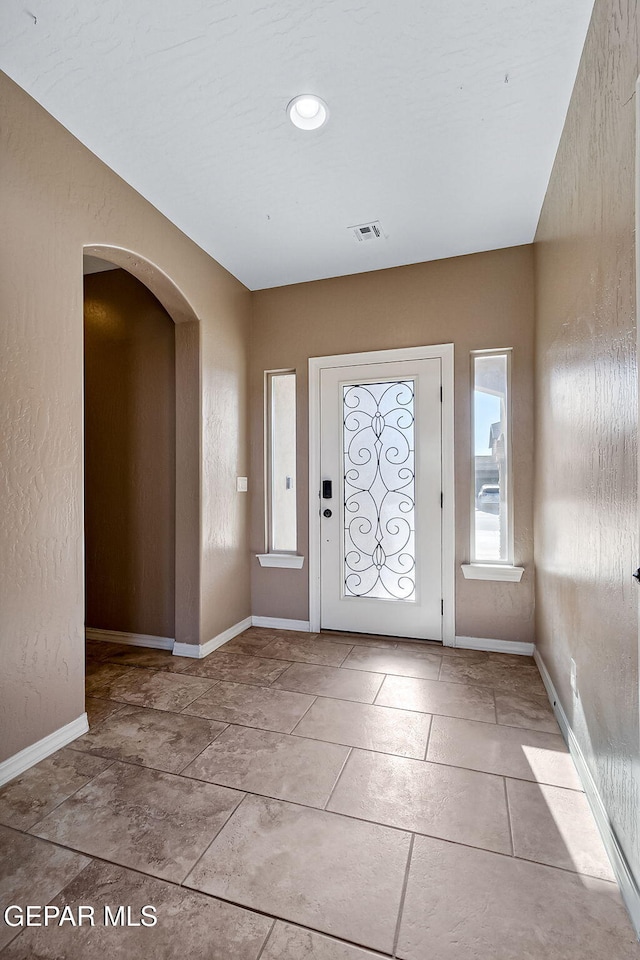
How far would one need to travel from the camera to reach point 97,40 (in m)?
1.75

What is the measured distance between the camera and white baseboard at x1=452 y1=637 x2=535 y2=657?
315cm

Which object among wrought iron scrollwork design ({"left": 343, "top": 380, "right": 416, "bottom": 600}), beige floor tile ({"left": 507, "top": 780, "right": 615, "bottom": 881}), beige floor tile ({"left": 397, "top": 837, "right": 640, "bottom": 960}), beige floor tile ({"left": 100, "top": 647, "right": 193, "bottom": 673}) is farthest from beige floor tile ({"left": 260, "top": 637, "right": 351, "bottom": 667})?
beige floor tile ({"left": 397, "top": 837, "right": 640, "bottom": 960})

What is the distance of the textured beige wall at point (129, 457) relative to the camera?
3385mm

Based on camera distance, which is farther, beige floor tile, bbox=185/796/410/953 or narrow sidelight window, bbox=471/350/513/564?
narrow sidelight window, bbox=471/350/513/564

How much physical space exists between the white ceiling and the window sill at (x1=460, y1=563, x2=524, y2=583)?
2.22m

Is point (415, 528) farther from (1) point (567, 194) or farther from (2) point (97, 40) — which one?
(2) point (97, 40)

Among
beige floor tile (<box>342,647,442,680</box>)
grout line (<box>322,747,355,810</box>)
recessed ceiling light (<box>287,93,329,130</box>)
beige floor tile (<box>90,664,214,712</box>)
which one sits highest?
recessed ceiling light (<box>287,93,329,130</box>)

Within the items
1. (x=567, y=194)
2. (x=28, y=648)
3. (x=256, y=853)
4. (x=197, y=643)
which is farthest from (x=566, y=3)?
(x=197, y=643)

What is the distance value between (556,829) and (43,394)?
259cm

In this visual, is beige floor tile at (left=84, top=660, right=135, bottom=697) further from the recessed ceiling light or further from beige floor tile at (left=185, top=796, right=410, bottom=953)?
the recessed ceiling light

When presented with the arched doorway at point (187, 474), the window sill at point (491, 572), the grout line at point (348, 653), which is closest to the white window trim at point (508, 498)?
the window sill at point (491, 572)

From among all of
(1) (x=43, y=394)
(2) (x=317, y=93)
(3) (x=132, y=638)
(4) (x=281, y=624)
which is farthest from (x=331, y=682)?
(2) (x=317, y=93)

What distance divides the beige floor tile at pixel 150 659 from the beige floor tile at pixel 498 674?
65.9 inches

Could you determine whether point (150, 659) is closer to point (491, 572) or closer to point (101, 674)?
point (101, 674)
